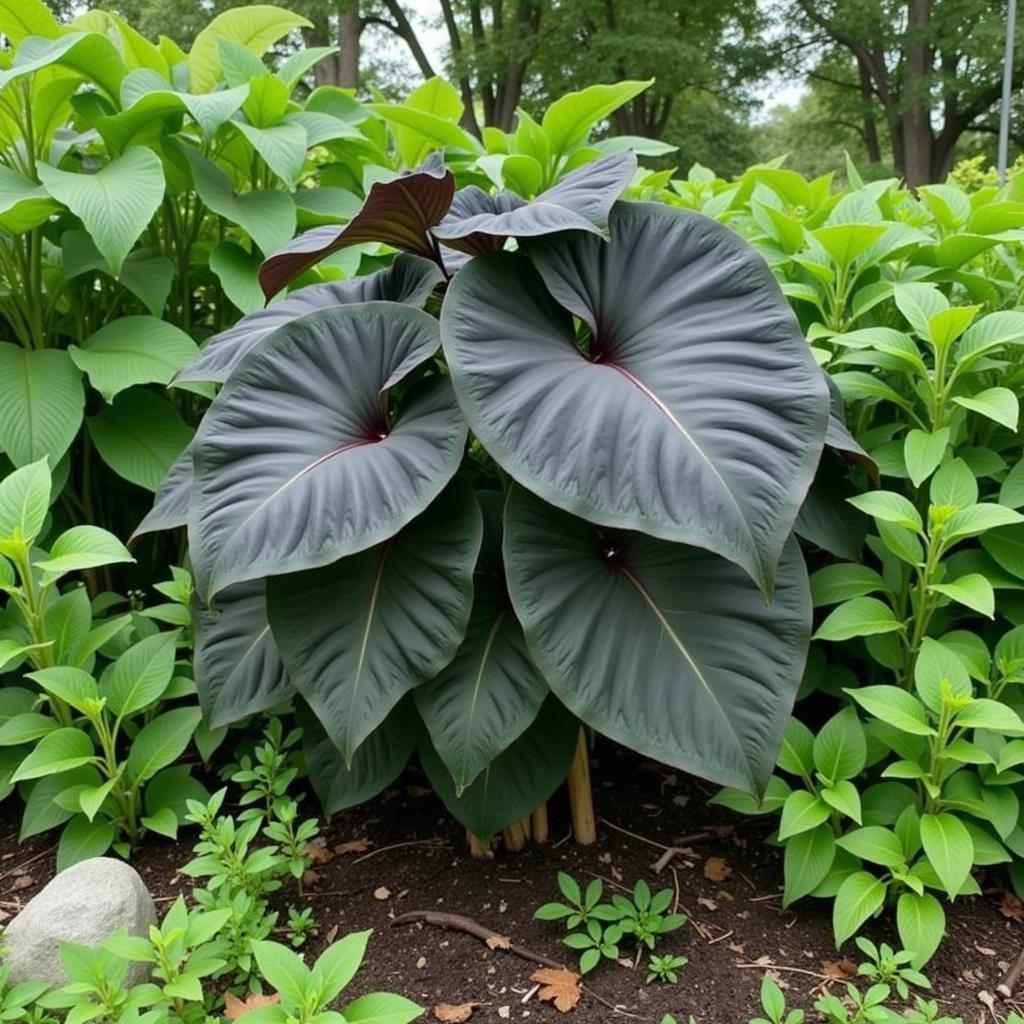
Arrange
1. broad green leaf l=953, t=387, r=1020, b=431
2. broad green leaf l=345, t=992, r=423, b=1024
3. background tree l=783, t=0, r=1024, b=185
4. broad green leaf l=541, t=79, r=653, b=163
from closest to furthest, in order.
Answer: broad green leaf l=345, t=992, r=423, b=1024, broad green leaf l=953, t=387, r=1020, b=431, broad green leaf l=541, t=79, r=653, b=163, background tree l=783, t=0, r=1024, b=185

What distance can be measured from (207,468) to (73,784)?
0.81m

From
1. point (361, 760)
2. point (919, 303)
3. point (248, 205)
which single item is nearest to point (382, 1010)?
point (361, 760)

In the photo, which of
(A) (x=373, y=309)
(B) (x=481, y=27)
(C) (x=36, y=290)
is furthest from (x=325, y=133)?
(B) (x=481, y=27)

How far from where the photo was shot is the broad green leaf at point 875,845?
1.51m

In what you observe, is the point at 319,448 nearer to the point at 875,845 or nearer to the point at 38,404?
the point at 38,404

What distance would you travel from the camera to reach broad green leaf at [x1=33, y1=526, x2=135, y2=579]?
1648 mm

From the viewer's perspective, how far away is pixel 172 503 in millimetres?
1667

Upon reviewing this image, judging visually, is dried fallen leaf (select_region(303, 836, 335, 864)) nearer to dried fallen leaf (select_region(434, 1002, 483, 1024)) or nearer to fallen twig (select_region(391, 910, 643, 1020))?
fallen twig (select_region(391, 910, 643, 1020))

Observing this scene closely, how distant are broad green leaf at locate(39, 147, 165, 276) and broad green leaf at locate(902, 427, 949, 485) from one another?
1.63m

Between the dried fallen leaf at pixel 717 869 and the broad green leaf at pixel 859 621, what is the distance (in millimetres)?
494

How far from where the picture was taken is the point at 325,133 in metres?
2.46

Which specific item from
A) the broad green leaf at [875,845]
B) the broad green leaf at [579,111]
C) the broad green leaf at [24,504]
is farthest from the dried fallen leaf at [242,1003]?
the broad green leaf at [579,111]

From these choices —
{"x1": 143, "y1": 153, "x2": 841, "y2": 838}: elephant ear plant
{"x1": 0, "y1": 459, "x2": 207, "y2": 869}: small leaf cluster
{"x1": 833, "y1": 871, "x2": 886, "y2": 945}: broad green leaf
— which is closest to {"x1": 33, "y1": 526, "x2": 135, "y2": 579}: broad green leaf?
{"x1": 0, "y1": 459, "x2": 207, "y2": 869}: small leaf cluster

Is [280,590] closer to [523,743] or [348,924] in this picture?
[523,743]
